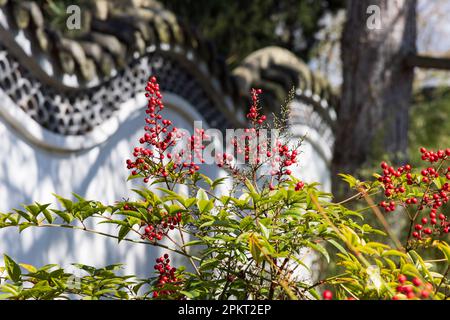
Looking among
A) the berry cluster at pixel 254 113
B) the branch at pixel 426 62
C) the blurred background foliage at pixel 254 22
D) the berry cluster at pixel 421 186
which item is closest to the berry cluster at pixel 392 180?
the berry cluster at pixel 421 186

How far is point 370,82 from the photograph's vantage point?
17.1ft

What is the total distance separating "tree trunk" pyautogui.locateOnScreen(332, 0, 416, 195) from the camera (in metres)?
5.21

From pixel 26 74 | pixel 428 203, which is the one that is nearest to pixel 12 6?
pixel 26 74

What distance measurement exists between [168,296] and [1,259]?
70.5 inches

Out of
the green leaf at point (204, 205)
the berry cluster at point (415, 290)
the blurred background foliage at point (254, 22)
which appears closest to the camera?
the berry cluster at point (415, 290)

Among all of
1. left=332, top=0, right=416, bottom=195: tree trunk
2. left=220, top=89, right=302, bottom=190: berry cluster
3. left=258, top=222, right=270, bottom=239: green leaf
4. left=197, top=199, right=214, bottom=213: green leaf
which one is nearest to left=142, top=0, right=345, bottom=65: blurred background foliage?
left=332, top=0, right=416, bottom=195: tree trunk

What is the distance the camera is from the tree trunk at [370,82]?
17.1 feet

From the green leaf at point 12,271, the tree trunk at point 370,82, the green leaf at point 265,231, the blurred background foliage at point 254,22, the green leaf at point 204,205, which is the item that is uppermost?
the blurred background foliage at point 254,22

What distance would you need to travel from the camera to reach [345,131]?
528 centimetres

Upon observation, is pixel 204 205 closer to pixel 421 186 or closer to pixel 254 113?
pixel 254 113

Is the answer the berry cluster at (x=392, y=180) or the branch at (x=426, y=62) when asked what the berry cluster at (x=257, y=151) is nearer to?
the berry cluster at (x=392, y=180)

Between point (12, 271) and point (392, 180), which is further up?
point (392, 180)

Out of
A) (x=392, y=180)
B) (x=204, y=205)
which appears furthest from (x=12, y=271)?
(x=392, y=180)
